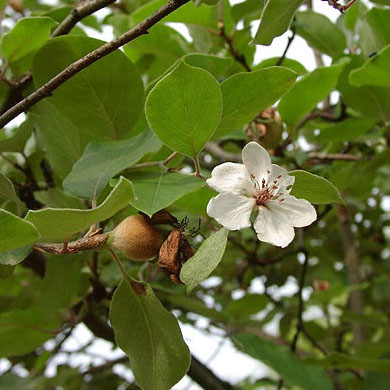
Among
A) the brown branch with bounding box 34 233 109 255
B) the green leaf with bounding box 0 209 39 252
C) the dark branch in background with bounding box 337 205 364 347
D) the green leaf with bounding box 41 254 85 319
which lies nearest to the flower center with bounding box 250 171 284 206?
the brown branch with bounding box 34 233 109 255

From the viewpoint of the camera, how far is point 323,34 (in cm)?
143

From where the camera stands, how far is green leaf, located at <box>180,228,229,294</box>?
0.63 metres

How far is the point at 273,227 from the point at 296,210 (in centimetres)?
4

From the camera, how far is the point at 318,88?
1144 mm

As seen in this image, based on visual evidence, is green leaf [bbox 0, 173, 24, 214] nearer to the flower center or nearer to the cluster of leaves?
the cluster of leaves

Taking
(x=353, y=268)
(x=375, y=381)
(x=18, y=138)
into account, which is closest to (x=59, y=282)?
(x=18, y=138)

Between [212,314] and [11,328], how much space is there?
1.68 ft

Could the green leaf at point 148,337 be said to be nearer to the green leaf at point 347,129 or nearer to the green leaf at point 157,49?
the green leaf at point 157,49

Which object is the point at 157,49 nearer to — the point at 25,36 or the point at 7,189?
the point at 25,36

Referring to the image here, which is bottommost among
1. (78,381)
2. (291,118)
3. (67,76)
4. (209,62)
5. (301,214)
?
(78,381)

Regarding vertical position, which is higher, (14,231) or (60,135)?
(14,231)

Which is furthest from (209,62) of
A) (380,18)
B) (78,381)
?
(78,381)

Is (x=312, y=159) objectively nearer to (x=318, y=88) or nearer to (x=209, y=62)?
(x=318, y=88)

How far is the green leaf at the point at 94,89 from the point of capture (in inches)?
35.8
